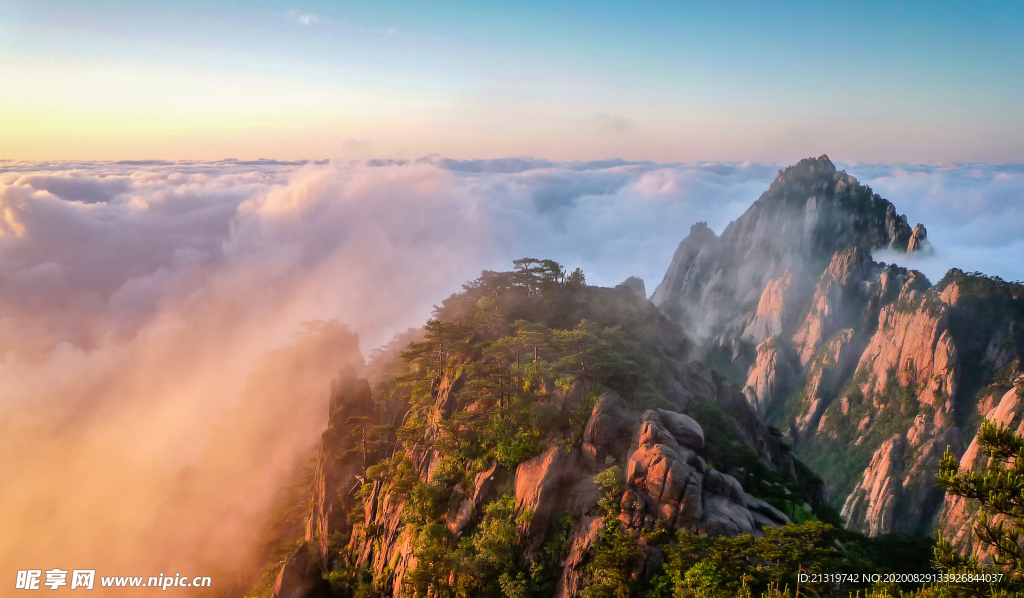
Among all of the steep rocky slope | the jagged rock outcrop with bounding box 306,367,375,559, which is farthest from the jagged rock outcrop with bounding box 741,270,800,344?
the jagged rock outcrop with bounding box 306,367,375,559

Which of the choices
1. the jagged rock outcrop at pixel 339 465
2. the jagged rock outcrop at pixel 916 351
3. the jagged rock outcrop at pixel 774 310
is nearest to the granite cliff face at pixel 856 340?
the jagged rock outcrop at pixel 916 351

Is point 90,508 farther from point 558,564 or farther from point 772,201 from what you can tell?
point 772,201

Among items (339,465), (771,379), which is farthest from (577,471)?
(771,379)

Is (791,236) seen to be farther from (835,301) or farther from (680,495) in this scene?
(680,495)

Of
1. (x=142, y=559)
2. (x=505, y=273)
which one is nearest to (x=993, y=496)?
(x=505, y=273)

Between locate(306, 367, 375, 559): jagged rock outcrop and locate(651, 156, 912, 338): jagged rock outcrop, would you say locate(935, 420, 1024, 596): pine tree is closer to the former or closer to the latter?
locate(306, 367, 375, 559): jagged rock outcrop

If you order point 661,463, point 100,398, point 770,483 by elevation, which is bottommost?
point 100,398
